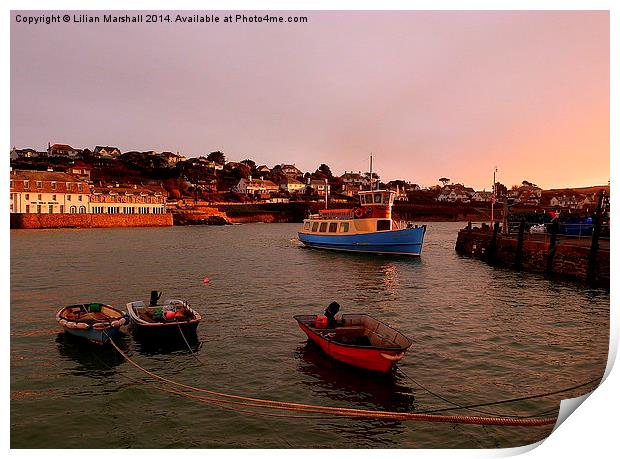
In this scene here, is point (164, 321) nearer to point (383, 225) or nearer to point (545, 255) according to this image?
point (545, 255)

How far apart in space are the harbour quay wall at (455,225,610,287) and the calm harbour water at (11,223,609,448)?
116cm

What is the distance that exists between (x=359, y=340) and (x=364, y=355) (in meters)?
1.01

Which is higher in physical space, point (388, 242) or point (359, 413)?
point (388, 242)

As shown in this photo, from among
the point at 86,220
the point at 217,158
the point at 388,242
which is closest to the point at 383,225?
the point at 388,242

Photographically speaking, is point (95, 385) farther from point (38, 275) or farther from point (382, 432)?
point (38, 275)

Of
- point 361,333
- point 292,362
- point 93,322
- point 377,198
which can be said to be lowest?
point 292,362

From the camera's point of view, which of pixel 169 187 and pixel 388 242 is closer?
pixel 388 242

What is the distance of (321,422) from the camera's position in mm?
8188

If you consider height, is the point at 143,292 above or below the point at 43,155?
below

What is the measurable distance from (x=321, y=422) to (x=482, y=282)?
16980 millimetres

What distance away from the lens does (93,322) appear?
39.2 ft

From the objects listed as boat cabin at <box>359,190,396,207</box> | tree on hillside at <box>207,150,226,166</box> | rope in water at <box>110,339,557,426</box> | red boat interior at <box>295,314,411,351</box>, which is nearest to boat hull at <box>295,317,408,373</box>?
red boat interior at <box>295,314,411,351</box>

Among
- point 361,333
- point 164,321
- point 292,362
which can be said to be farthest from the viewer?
point 164,321
